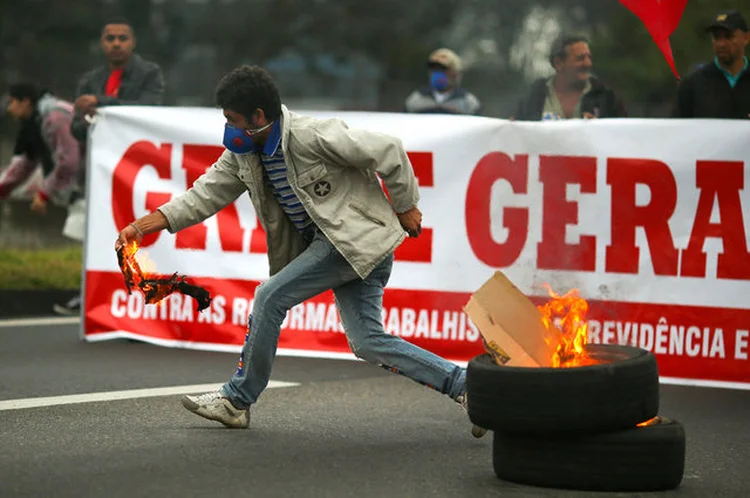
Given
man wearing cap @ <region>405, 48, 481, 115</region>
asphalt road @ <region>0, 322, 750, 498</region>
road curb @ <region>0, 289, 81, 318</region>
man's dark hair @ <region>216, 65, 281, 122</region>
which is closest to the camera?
asphalt road @ <region>0, 322, 750, 498</region>

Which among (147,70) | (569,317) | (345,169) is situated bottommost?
(569,317)

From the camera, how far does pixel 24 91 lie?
14.3 metres

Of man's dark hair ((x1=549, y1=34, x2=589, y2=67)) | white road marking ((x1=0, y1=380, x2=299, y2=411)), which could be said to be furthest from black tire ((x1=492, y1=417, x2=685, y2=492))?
man's dark hair ((x1=549, y1=34, x2=589, y2=67))

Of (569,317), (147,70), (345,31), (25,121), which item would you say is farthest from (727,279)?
(345,31)

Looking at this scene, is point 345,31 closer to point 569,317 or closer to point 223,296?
point 223,296

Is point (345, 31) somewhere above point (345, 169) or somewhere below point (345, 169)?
above

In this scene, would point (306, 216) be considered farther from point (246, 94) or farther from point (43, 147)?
point (43, 147)

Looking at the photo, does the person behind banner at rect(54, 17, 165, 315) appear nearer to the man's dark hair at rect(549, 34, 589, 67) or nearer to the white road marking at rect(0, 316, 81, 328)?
the white road marking at rect(0, 316, 81, 328)

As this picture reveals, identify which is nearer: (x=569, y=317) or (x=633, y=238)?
(x=569, y=317)

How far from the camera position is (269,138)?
7.07m

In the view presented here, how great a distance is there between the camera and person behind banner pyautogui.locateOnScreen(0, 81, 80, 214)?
13273 mm

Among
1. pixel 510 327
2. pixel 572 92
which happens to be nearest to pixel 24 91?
pixel 572 92

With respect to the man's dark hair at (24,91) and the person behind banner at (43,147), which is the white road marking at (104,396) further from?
the man's dark hair at (24,91)

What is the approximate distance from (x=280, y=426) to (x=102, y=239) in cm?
352
